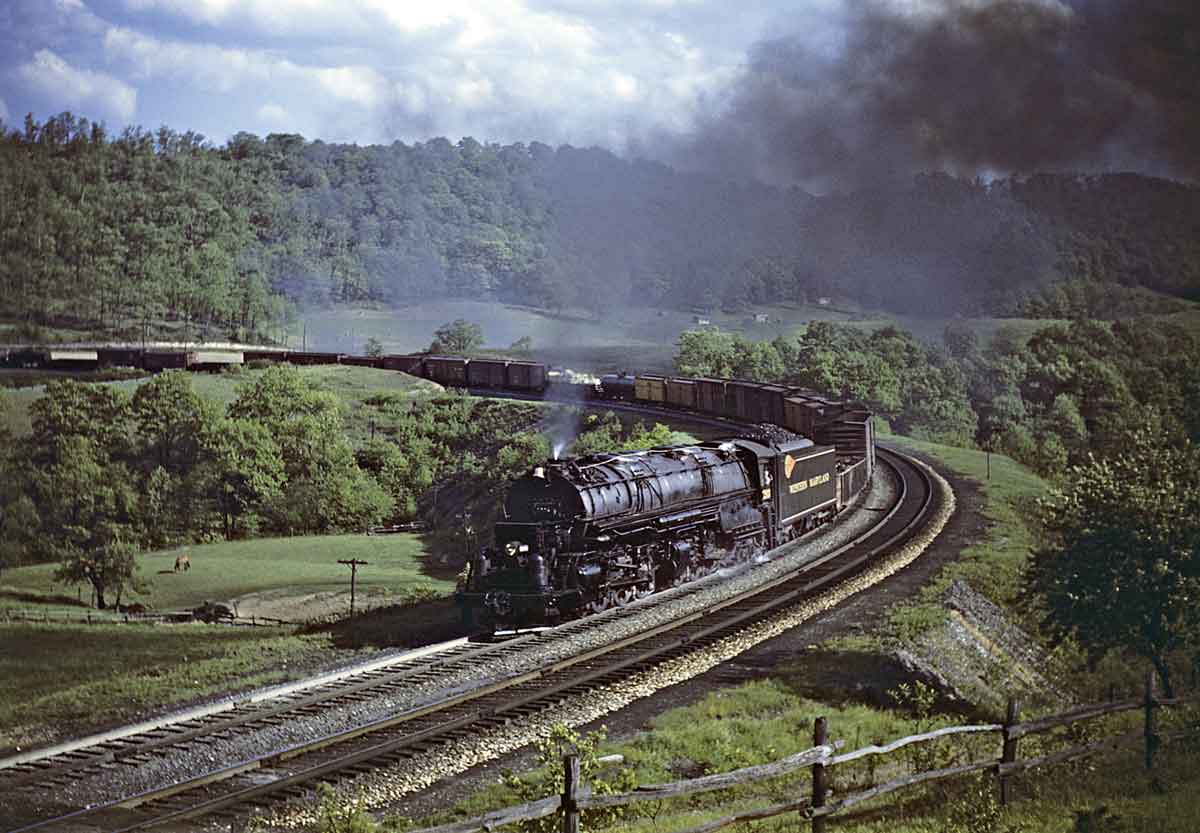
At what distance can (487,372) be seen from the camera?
3684 centimetres

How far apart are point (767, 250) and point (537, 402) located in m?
14.0

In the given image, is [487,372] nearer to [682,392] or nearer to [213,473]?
[682,392]

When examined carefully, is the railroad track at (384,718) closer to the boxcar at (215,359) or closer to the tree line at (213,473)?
the tree line at (213,473)

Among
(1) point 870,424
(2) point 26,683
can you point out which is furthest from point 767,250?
(2) point 26,683

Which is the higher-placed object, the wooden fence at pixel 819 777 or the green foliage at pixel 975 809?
the wooden fence at pixel 819 777

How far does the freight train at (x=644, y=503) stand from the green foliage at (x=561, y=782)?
6.92 m

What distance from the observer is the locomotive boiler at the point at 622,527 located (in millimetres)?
18344

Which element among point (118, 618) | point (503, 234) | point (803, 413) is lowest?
point (118, 618)

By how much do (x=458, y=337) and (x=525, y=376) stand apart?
7162 millimetres

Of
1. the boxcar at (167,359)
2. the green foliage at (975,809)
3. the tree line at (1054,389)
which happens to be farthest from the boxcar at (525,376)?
the green foliage at (975,809)

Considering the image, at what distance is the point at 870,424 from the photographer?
103 feet

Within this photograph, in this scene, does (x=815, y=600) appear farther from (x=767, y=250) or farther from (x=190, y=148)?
(x=767, y=250)

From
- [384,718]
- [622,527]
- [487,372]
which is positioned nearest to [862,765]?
[384,718]

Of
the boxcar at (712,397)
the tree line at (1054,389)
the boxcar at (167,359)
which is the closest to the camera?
the tree line at (1054,389)
